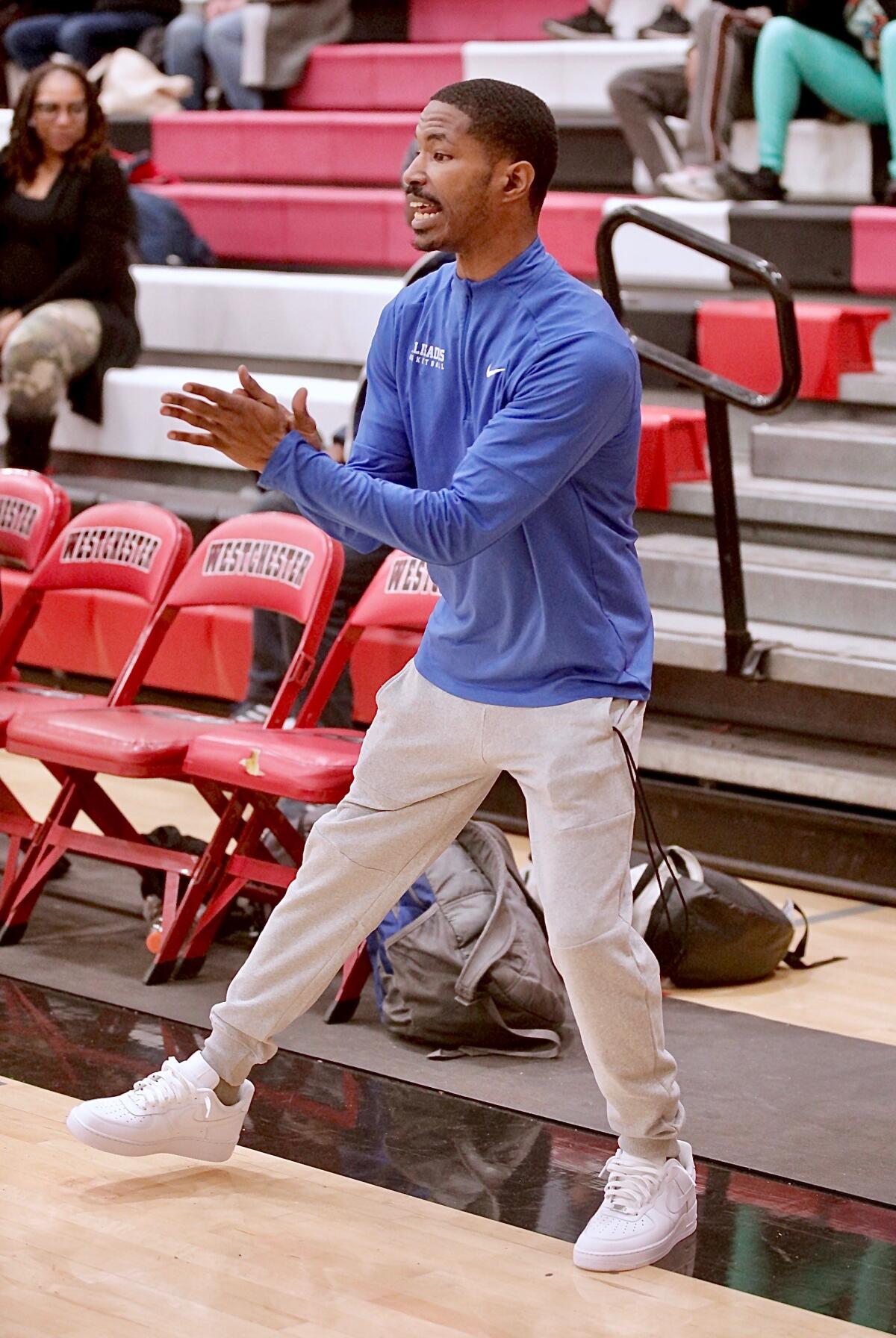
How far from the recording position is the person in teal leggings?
617cm

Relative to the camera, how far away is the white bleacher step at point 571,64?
288 inches

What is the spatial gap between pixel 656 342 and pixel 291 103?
3.00 m

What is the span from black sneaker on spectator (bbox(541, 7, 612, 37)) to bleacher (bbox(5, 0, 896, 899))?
13 centimetres

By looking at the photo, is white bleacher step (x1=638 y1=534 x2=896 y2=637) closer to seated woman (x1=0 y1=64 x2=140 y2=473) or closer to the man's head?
seated woman (x1=0 y1=64 x2=140 y2=473)

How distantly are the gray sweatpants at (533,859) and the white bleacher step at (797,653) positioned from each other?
2.06 m

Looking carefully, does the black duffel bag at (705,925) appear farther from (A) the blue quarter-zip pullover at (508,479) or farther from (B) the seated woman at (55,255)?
(B) the seated woman at (55,255)

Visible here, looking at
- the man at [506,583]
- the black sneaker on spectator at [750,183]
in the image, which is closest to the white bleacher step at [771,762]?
the man at [506,583]

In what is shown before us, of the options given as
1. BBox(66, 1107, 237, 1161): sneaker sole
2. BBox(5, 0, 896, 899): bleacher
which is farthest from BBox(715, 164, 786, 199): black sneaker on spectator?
BBox(66, 1107, 237, 1161): sneaker sole

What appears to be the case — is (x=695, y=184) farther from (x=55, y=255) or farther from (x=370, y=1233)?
(x=370, y=1233)

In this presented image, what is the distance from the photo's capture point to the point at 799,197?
6.64 metres

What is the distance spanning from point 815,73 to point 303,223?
2067mm

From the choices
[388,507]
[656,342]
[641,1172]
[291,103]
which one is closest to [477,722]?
[388,507]

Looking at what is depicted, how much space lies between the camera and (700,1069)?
142 inches

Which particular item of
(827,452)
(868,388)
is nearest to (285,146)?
(868,388)
